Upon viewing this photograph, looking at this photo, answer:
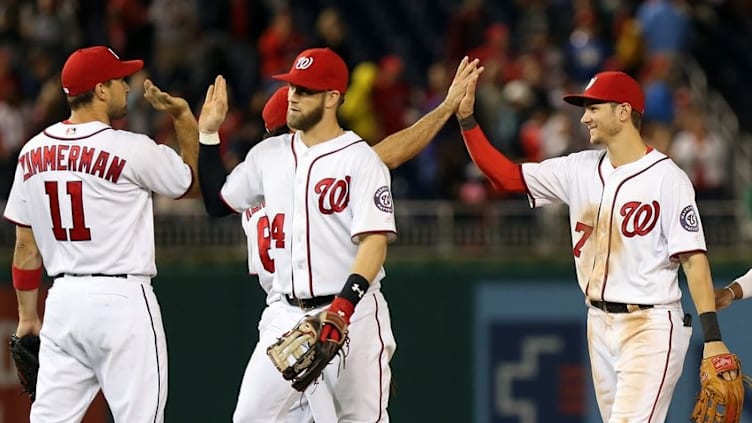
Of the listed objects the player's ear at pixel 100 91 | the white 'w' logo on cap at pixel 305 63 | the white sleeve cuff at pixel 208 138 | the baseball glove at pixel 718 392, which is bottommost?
the baseball glove at pixel 718 392

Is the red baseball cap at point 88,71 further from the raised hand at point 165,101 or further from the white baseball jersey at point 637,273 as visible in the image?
the white baseball jersey at point 637,273

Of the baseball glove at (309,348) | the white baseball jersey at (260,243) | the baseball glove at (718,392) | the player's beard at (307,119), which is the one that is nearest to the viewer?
the baseball glove at (309,348)

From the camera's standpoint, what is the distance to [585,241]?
7652 millimetres

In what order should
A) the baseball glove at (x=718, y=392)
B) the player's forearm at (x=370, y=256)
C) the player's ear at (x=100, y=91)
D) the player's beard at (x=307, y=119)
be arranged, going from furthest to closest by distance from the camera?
the player's ear at (x=100, y=91) → the player's beard at (x=307, y=119) → the baseball glove at (x=718, y=392) → the player's forearm at (x=370, y=256)

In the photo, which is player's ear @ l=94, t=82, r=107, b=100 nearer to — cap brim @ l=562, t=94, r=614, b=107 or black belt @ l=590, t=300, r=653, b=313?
cap brim @ l=562, t=94, r=614, b=107

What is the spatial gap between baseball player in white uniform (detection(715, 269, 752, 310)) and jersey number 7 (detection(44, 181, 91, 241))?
3.04 metres

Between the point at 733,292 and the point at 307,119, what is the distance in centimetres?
230

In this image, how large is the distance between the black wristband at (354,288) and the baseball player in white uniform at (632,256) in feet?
4.05

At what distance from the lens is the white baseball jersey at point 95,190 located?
7.35 meters

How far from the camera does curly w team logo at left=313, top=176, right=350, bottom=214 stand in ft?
23.9

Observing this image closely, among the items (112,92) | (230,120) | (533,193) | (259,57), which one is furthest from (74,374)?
(259,57)

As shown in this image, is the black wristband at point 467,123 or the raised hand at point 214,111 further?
the black wristband at point 467,123

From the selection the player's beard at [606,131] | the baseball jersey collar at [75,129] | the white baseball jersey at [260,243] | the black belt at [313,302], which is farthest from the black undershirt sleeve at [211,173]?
the player's beard at [606,131]

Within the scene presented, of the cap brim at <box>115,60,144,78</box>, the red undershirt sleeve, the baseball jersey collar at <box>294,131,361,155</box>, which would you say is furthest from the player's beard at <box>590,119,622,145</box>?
the cap brim at <box>115,60,144,78</box>
